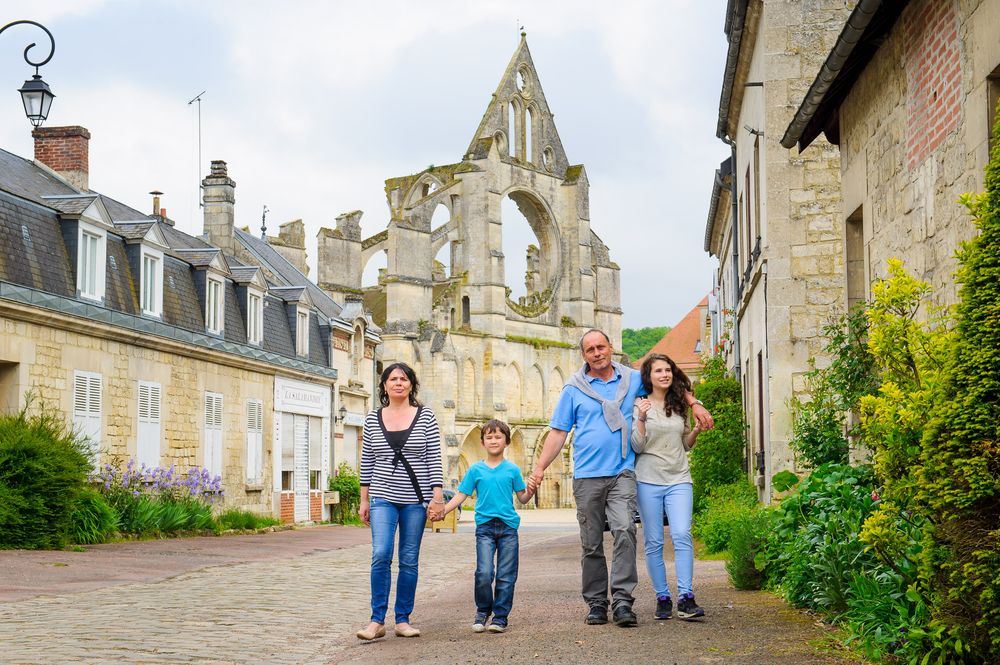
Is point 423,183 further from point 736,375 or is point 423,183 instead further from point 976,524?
point 976,524

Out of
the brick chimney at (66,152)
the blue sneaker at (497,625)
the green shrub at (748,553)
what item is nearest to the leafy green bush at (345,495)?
the brick chimney at (66,152)

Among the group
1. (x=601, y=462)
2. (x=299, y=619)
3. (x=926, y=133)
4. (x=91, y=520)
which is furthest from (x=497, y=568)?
(x=91, y=520)

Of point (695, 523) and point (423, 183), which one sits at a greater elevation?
point (423, 183)

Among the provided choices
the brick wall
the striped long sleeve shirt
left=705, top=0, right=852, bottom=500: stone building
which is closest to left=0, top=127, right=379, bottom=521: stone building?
left=705, top=0, right=852, bottom=500: stone building

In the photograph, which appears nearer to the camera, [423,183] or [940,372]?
[940,372]

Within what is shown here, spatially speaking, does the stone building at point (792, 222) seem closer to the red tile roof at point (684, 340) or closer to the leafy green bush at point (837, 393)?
the leafy green bush at point (837, 393)

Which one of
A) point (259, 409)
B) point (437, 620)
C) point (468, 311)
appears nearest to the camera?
point (437, 620)

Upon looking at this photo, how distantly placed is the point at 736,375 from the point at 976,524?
15.1 m

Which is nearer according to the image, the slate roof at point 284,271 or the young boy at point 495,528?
the young boy at point 495,528

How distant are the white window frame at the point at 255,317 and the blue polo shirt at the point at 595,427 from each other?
63.0ft

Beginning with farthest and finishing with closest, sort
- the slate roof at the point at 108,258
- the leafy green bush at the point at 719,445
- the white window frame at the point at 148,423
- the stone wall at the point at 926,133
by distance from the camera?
the white window frame at the point at 148,423 → the slate roof at the point at 108,258 → the leafy green bush at the point at 719,445 → the stone wall at the point at 926,133

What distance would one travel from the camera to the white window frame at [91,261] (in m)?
19.3

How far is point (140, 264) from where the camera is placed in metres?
21.4

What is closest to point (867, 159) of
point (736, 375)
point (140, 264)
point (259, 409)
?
point (736, 375)
